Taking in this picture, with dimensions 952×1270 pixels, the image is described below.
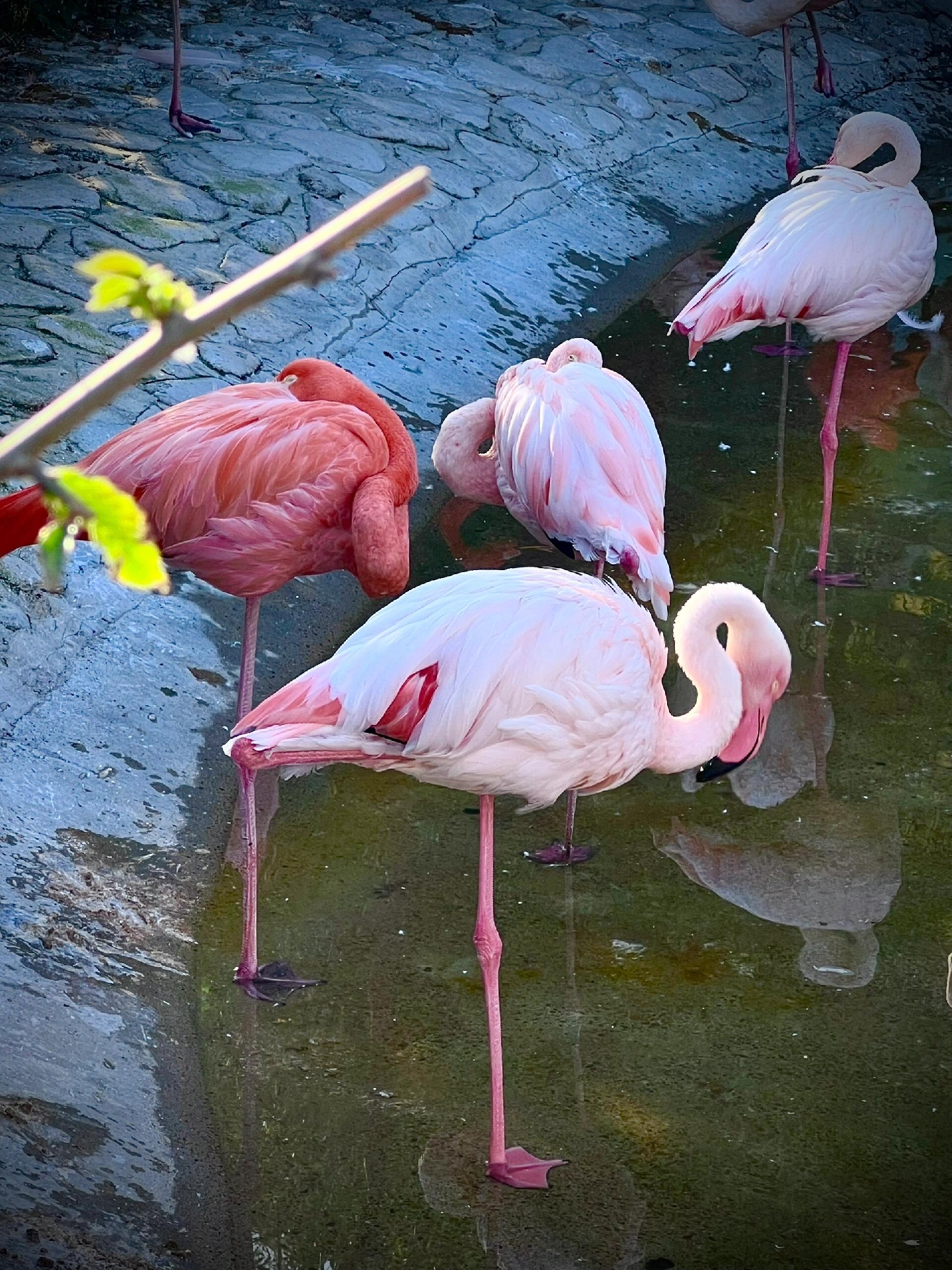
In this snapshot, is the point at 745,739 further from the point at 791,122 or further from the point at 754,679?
the point at 791,122

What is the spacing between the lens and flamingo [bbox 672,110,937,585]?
Result: 14.6ft

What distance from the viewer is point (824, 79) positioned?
28.5 ft

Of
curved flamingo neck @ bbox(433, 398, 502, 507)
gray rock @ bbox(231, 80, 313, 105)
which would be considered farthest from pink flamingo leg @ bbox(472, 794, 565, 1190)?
gray rock @ bbox(231, 80, 313, 105)

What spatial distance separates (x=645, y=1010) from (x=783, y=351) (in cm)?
381

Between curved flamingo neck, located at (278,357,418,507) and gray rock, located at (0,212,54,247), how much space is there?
2161mm

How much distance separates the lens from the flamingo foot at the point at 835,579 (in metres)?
4.37

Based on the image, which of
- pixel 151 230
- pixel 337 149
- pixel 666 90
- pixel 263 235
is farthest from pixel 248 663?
pixel 666 90

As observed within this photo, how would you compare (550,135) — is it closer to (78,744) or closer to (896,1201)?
(78,744)

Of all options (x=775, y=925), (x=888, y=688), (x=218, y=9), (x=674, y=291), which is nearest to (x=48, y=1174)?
(x=775, y=925)

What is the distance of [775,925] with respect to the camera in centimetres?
310

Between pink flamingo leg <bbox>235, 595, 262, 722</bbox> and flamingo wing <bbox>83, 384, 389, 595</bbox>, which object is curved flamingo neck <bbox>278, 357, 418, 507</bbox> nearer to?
flamingo wing <bbox>83, 384, 389, 595</bbox>

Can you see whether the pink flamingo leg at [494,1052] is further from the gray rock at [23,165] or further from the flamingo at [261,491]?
the gray rock at [23,165]

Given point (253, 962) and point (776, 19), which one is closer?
point (253, 962)

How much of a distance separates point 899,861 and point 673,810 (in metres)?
0.51
